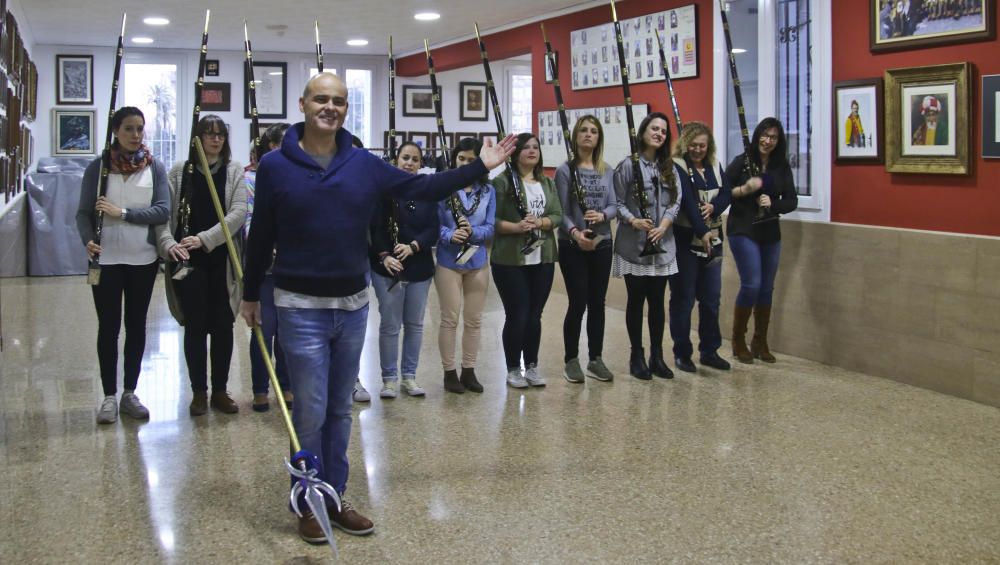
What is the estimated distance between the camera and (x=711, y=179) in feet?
18.3

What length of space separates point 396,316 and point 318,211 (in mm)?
1908

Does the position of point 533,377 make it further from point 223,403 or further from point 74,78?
point 74,78

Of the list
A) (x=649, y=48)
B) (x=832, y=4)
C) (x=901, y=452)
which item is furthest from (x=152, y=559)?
(x=649, y=48)

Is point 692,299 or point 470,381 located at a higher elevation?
point 692,299

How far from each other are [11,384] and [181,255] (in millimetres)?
1649

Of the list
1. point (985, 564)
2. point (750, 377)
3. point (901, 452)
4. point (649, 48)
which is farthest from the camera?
point (649, 48)

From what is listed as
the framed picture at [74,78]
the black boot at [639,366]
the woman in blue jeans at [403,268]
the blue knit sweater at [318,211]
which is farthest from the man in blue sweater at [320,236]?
the framed picture at [74,78]

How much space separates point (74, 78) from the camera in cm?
1146

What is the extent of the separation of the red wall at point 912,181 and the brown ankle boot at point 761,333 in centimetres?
69

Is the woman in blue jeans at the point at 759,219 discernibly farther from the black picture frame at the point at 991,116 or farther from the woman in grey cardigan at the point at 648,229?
the black picture frame at the point at 991,116

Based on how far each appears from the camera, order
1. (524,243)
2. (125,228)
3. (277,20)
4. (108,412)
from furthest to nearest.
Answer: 1. (277,20)
2. (524,243)
3. (108,412)
4. (125,228)

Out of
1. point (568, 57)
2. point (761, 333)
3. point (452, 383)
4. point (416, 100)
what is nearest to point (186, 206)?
point (452, 383)

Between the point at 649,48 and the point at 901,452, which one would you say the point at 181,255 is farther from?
the point at 649,48

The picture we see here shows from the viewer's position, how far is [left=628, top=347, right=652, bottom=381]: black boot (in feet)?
17.4
